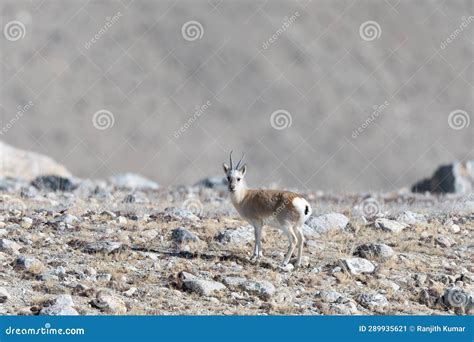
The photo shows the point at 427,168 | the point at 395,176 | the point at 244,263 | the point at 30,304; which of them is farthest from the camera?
the point at 427,168

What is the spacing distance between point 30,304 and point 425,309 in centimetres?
622

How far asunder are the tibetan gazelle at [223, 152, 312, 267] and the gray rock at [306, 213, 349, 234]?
2.02m

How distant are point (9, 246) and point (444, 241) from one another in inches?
325

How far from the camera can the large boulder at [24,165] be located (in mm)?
42031

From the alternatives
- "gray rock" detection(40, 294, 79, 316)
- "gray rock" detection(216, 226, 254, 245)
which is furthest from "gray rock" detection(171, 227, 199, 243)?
"gray rock" detection(40, 294, 79, 316)

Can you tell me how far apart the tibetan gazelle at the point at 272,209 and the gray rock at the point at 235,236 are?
949 mm

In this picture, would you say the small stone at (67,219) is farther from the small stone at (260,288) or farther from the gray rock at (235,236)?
the small stone at (260,288)

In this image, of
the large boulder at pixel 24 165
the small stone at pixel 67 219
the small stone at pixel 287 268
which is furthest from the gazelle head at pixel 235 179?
the large boulder at pixel 24 165

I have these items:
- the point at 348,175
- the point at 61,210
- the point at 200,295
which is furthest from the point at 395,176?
the point at 200,295

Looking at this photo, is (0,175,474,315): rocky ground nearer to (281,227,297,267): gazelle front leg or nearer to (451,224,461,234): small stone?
(451,224,461,234): small stone

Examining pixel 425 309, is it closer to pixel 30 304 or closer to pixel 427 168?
pixel 30 304

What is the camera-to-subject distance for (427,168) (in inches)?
3081

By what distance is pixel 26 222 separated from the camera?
63.5ft

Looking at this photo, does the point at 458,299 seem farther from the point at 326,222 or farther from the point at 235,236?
the point at 326,222
